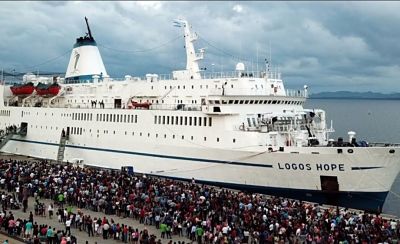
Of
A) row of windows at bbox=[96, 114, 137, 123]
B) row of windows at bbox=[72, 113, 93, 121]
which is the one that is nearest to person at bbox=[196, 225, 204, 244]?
row of windows at bbox=[96, 114, 137, 123]

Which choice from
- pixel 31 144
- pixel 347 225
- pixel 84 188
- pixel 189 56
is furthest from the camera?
pixel 31 144

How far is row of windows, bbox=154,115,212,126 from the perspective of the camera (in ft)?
102

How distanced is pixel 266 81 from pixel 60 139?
1997 cm

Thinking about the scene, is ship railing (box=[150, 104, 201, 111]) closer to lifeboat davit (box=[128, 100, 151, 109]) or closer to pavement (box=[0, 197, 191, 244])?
lifeboat davit (box=[128, 100, 151, 109])

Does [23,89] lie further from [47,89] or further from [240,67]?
[240,67]

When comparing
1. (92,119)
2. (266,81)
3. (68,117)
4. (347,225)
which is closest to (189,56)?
(266,81)

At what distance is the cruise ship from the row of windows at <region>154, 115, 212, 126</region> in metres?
0.07

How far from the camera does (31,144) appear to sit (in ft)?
152

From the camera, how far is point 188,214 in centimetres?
2122

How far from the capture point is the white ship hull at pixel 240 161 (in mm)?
25922

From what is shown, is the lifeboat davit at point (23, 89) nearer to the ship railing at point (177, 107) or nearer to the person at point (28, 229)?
the ship railing at point (177, 107)

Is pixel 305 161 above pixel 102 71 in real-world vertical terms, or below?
below

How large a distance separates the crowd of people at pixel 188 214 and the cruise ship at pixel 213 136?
2.73m

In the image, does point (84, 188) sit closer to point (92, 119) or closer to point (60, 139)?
point (92, 119)
